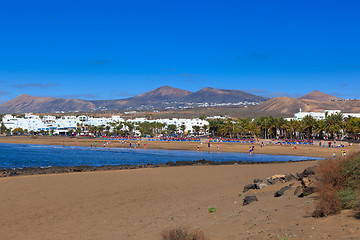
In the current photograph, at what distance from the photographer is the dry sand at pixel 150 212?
9.56 metres

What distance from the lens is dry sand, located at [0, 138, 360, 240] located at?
9.56 meters

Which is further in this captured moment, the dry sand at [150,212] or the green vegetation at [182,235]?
the dry sand at [150,212]

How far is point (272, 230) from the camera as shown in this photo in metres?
9.39

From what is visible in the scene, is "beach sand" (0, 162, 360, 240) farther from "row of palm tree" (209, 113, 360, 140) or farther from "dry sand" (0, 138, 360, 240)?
"row of palm tree" (209, 113, 360, 140)

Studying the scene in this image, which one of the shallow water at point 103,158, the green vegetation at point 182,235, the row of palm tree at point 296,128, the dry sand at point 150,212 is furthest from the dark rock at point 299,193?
the row of palm tree at point 296,128

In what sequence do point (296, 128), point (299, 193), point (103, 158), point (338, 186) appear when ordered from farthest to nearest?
point (296, 128)
point (103, 158)
point (299, 193)
point (338, 186)

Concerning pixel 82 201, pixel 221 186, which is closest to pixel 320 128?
pixel 221 186

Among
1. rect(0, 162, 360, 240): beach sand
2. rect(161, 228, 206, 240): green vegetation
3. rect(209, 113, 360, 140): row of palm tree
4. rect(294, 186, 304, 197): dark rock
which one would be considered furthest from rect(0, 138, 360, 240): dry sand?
rect(209, 113, 360, 140): row of palm tree

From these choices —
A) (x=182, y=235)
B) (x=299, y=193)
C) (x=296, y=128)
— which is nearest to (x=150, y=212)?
(x=182, y=235)

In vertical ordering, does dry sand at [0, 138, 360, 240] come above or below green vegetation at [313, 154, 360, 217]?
below

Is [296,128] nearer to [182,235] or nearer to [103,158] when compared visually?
[103,158]

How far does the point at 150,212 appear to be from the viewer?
1448 centimetres

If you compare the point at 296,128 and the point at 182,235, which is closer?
the point at 182,235

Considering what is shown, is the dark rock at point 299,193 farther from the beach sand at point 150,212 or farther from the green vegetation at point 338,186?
the green vegetation at point 338,186
